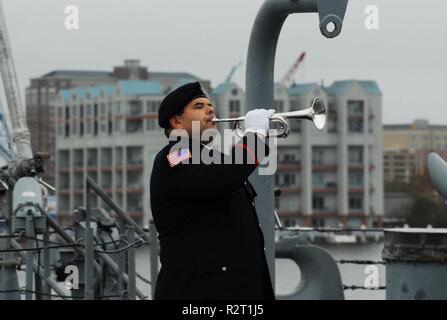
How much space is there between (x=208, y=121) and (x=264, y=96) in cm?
119

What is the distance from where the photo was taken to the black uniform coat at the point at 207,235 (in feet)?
19.9

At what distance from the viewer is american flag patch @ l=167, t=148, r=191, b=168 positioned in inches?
240

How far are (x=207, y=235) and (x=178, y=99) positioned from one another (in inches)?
23.1

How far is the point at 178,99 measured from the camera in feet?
20.6

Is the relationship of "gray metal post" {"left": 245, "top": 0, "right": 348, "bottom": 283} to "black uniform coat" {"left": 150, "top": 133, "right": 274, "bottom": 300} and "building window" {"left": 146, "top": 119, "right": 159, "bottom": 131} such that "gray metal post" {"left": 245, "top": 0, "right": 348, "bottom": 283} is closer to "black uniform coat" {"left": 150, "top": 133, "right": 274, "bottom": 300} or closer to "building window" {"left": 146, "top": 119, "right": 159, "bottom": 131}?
"black uniform coat" {"left": 150, "top": 133, "right": 274, "bottom": 300}

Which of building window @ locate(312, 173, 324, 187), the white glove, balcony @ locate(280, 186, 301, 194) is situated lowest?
balcony @ locate(280, 186, 301, 194)

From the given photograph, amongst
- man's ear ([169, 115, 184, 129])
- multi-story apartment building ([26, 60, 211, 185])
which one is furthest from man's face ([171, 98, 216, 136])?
multi-story apartment building ([26, 60, 211, 185])

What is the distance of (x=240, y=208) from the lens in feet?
20.1

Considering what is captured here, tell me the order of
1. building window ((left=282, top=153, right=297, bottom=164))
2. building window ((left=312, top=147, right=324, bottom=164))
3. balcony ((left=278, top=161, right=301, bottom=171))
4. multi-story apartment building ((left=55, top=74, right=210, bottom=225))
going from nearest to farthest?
multi-story apartment building ((left=55, top=74, right=210, bottom=225)) → balcony ((left=278, top=161, right=301, bottom=171)) → building window ((left=282, top=153, right=297, bottom=164)) → building window ((left=312, top=147, right=324, bottom=164))

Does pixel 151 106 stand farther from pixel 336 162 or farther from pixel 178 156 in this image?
pixel 178 156

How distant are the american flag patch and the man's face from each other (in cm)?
14
